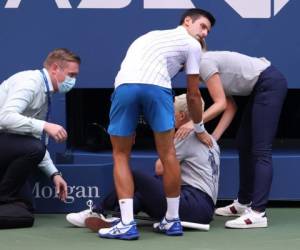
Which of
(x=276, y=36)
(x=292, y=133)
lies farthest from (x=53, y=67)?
(x=292, y=133)

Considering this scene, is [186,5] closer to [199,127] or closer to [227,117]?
[227,117]

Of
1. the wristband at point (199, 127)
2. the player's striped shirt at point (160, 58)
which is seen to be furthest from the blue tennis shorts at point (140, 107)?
the wristband at point (199, 127)

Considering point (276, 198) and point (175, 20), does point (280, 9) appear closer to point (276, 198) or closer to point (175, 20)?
point (175, 20)

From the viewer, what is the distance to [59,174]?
5.18 meters

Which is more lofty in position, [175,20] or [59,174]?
[175,20]

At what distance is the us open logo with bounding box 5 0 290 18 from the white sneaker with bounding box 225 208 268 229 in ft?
5.11

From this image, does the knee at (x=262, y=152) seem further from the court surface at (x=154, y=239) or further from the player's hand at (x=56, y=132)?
the player's hand at (x=56, y=132)

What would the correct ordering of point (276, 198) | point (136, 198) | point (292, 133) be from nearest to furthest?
point (136, 198), point (276, 198), point (292, 133)

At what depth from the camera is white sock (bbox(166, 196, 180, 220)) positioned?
448 cm

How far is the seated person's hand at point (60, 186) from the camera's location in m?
5.14

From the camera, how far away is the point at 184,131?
467 centimetres

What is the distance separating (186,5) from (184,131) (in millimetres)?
1376

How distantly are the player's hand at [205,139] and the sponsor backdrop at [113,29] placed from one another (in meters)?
1.02

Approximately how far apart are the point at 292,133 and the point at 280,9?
1.46m
